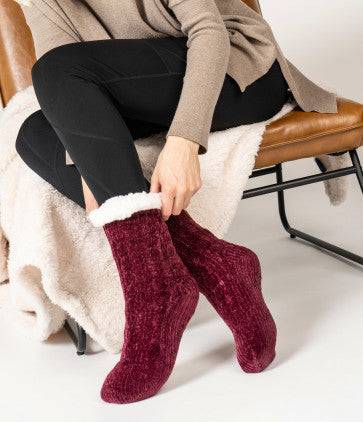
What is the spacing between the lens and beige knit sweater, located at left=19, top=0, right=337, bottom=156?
1223 mm

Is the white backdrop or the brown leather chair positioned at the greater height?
the brown leather chair

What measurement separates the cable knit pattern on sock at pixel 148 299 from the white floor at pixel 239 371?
56 mm

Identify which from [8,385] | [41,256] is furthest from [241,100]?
[8,385]

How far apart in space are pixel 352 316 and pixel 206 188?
390mm

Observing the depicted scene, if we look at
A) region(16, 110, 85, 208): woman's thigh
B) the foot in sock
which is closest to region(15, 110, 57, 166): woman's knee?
region(16, 110, 85, 208): woman's thigh

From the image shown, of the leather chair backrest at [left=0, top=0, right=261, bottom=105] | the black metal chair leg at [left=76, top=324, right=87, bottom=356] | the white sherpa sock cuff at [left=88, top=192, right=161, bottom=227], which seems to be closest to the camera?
the white sherpa sock cuff at [left=88, top=192, right=161, bottom=227]

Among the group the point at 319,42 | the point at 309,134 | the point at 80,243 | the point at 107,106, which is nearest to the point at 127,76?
the point at 107,106

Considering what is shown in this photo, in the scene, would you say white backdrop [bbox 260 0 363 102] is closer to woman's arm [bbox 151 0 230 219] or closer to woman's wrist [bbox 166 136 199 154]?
woman's arm [bbox 151 0 230 219]

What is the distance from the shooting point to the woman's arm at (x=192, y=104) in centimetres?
116

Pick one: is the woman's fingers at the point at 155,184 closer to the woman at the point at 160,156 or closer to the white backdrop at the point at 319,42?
the woman at the point at 160,156

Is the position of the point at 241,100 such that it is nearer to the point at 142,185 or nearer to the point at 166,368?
the point at 142,185

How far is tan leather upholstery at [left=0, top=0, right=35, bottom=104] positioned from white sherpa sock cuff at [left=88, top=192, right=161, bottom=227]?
0.96 m

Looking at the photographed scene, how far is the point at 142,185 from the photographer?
1140 millimetres

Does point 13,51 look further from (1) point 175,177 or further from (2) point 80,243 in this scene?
(1) point 175,177
